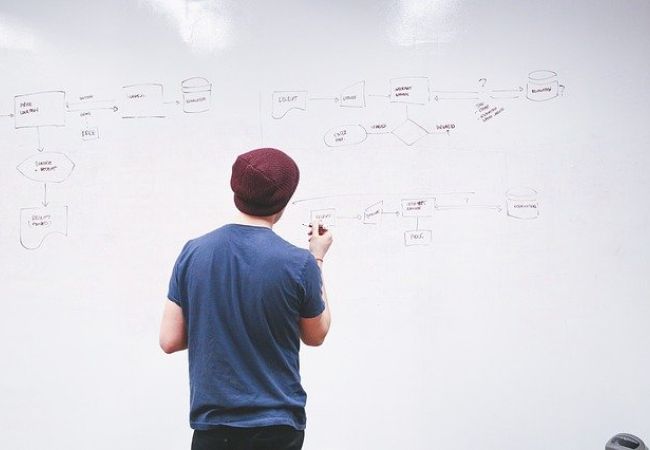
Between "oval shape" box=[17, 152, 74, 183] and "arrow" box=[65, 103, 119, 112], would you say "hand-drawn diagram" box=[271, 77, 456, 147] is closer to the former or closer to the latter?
"arrow" box=[65, 103, 119, 112]

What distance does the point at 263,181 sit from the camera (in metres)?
0.94

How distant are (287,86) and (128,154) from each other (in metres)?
0.56

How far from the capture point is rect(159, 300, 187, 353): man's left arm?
101cm

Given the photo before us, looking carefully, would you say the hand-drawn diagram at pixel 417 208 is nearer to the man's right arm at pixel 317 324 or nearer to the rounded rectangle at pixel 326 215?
the rounded rectangle at pixel 326 215

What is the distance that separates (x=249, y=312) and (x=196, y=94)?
0.93 metres

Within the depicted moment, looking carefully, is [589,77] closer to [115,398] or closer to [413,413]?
[413,413]

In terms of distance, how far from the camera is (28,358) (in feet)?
5.33

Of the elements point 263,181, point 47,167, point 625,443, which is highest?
point 47,167

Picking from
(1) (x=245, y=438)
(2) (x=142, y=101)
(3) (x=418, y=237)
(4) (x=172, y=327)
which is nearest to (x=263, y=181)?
(4) (x=172, y=327)

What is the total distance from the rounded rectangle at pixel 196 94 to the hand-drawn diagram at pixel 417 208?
43 centimetres

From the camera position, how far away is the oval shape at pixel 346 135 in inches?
62.3

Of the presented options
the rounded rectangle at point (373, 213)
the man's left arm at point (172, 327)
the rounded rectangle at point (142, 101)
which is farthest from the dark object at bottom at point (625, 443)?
the rounded rectangle at point (142, 101)

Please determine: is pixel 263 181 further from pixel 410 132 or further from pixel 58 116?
pixel 58 116

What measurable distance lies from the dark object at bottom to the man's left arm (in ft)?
4.13
